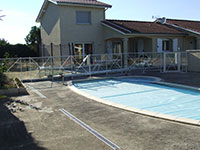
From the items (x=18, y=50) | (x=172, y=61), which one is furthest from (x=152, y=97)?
(x=18, y=50)


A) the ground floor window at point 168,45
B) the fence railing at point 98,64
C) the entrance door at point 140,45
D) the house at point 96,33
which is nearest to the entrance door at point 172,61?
the fence railing at point 98,64

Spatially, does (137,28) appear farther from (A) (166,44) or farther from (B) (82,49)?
(B) (82,49)

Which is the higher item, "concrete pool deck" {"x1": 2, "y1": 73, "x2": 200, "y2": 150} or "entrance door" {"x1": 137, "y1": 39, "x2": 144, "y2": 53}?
"entrance door" {"x1": 137, "y1": 39, "x2": 144, "y2": 53}

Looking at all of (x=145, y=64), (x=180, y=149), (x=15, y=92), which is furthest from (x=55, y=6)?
(x=180, y=149)

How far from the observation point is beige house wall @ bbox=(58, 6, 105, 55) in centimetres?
1859

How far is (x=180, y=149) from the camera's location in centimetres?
374

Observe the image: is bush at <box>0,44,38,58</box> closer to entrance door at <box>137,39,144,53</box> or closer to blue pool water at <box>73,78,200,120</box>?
entrance door at <box>137,39,144,53</box>

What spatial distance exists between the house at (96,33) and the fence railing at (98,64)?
2094mm

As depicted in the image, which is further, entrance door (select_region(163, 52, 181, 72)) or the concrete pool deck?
entrance door (select_region(163, 52, 181, 72))

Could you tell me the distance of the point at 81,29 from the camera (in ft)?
63.3

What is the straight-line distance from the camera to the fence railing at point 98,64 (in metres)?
13.8

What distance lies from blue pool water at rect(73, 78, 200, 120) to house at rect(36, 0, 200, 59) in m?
7.00

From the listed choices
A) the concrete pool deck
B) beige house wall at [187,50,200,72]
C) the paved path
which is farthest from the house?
the paved path

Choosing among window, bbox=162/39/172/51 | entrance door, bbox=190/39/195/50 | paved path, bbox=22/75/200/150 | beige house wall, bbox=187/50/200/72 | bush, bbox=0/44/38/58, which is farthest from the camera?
bush, bbox=0/44/38/58
